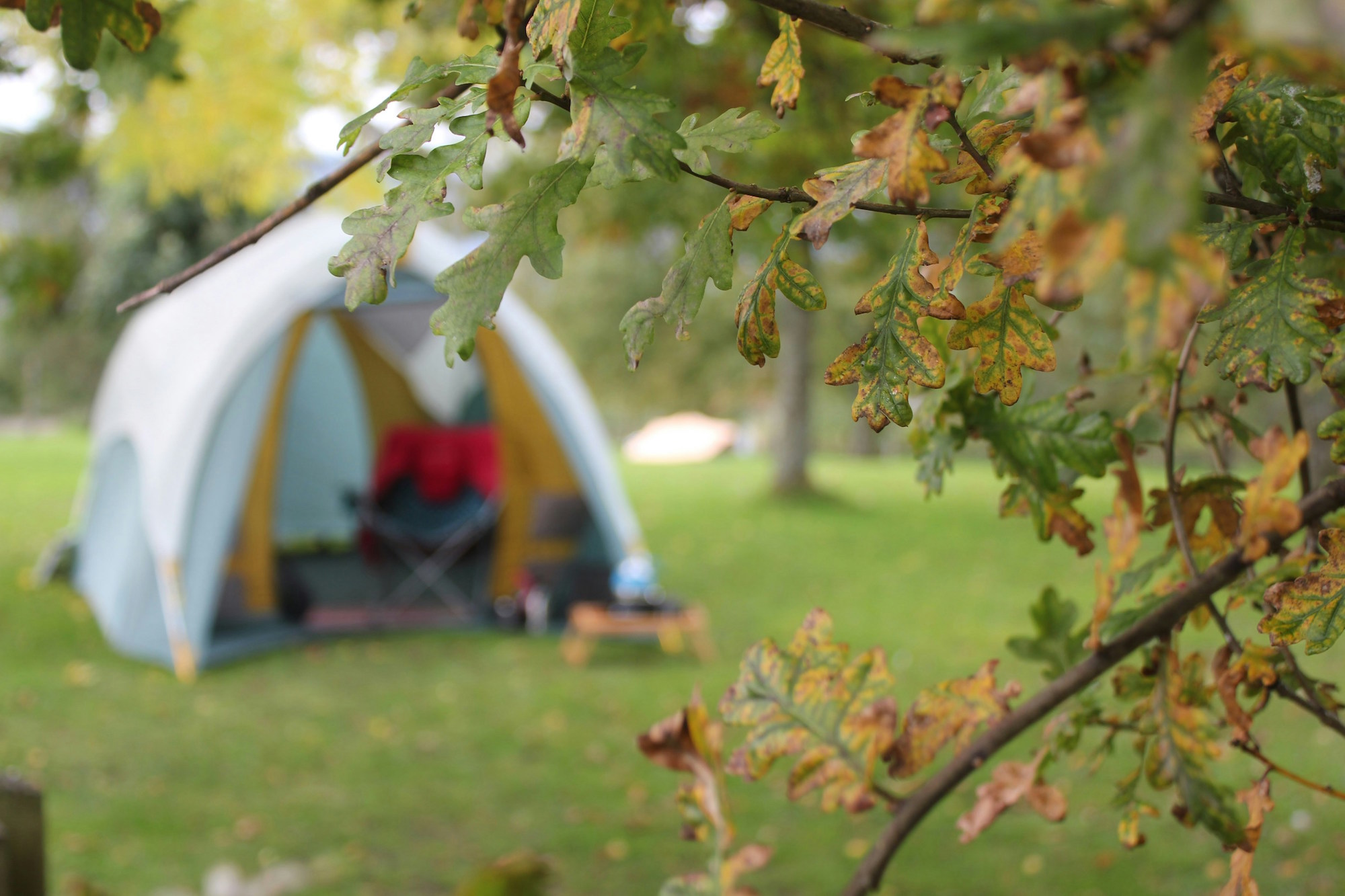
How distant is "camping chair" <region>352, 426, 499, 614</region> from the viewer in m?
6.74

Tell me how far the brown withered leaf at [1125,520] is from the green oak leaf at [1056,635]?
136mm

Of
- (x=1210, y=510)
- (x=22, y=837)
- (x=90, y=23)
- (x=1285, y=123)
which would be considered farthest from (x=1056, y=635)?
(x=22, y=837)

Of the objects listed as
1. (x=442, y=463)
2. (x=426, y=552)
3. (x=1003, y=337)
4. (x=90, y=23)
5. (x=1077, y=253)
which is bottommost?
(x=1077, y=253)

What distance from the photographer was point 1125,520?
0.91 metres

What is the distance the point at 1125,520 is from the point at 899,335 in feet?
1.13

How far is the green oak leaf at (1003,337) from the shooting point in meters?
0.69

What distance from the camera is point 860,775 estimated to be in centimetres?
86

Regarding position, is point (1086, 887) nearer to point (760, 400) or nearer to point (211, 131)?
point (211, 131)

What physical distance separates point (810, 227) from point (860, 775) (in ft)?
1.46

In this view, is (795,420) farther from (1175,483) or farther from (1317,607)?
(1317,607)

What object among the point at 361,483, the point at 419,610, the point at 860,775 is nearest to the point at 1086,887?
the point at 860,775

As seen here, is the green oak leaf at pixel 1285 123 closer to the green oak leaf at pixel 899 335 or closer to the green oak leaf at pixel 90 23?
the green oak leaf at pixel 899 335

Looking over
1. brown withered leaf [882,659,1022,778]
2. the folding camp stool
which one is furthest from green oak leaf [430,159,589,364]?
the folding camp stool

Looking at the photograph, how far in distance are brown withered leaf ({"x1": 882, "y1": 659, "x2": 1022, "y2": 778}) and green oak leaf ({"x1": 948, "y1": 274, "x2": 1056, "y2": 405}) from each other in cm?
28
